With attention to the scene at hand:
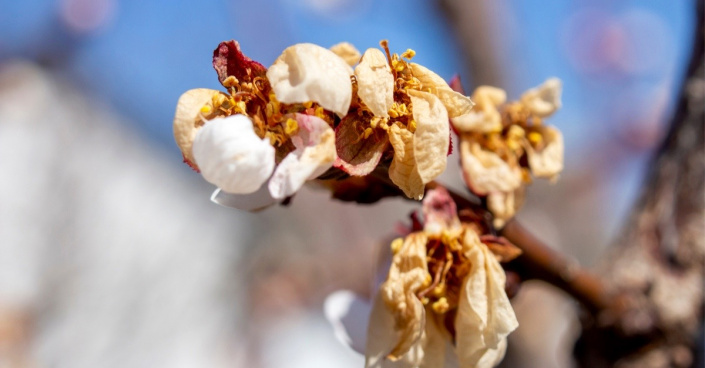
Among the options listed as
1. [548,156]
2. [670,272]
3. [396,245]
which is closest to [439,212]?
[396,245]

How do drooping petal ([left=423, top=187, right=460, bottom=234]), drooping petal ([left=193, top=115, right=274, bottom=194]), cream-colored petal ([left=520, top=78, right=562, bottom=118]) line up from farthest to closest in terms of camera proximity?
cream-colored petal ([left=520, top=78, right=562, bottom=118]), drooping petal ([left=423, top=187, right=460, bottom=234]), drooping petal ([left=193, top=115, right=274, bottom=194])

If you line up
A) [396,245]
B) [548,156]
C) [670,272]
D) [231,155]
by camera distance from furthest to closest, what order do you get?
[670,272]
[548,156]
[396,245]
[231,155]

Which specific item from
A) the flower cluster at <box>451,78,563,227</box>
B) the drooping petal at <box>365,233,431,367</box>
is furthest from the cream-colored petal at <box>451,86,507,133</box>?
the drooping petal at <box>365,233,431,367</box>

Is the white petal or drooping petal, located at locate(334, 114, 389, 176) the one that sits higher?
drooping petal, located at locate(334, 114, 389, 176)

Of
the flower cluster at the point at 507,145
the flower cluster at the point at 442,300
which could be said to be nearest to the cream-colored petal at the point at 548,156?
the flower cluster at the point at 507,145

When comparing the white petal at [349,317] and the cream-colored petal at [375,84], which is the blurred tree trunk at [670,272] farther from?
the cream-colored petal at [375,84]

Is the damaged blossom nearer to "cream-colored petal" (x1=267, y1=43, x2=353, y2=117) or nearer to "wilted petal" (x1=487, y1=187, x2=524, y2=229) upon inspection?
"cream-colored petal" (x1=267, y1=43, x2=353, y2=117)

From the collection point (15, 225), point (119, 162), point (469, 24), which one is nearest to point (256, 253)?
point (119, 162)

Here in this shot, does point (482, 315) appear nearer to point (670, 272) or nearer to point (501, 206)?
point (501, 206)
